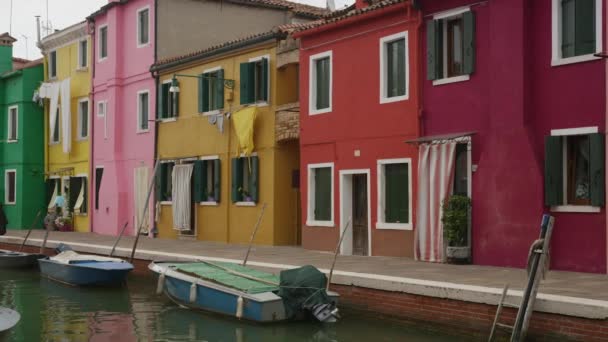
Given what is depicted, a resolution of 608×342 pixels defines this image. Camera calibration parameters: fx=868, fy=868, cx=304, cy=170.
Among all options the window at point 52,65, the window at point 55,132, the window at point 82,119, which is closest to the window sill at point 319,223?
the window at point 82,119

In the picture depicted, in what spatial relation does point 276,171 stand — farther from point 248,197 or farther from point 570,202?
point 570,202

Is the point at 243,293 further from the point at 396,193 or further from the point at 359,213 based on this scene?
the point at 359,213

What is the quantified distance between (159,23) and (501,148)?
48.6 ft

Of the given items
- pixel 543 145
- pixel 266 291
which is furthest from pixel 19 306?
pixel 543 145

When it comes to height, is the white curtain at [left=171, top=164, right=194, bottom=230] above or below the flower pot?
above

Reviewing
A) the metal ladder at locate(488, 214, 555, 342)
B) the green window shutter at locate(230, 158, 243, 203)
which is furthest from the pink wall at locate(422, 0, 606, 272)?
the green window shutter at locate(230, 158, 243, 203)

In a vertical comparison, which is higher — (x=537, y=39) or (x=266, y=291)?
(x=537, y=39)

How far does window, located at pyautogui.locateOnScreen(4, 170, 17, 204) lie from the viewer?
3509 cm

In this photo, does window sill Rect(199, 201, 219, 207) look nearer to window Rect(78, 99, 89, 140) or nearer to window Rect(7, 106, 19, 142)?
window Rect(78, 99, 89, 140)

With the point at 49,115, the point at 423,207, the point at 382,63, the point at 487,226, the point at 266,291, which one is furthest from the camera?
the point at 49,115

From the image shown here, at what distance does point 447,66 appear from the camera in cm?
1711

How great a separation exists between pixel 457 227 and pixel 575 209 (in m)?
2.41

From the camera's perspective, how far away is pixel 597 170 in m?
14.0

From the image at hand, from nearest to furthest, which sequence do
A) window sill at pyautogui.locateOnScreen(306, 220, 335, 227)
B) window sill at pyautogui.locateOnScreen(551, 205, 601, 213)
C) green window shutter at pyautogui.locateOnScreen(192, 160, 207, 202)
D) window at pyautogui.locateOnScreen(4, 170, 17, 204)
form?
window sill at pyautogui.locateOnScreen(551, 205, 601, 213) < window sill at pyautogui.locateOnScreen(306, 220, 335, 227) < green window shutter at pyautogui.locateOnScreen(192, 160, 207, 202) < window at pyautogui.locateOnScreen(4, 170, 17, 204)
